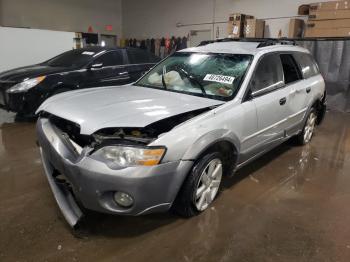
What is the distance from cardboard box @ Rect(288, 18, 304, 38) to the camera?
288 inches

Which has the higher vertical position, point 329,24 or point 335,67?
point 329,24

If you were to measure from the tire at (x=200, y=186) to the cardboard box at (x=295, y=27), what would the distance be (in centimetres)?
609

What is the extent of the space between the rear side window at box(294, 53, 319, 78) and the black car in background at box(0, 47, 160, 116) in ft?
10.4

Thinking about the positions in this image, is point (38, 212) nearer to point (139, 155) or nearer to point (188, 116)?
point (139, 155)

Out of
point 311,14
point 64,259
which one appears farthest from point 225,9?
point 64,259

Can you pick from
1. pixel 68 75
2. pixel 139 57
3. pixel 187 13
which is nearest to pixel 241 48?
pixel 68 75

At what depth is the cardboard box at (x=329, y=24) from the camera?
6281 millimetres

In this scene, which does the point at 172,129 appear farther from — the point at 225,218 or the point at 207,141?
the point at 225,218

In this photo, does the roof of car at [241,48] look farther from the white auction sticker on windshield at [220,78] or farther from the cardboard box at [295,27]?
the cardboard box at [295,27]

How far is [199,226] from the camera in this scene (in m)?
2.30

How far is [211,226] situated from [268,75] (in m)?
1.65

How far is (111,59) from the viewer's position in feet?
18.4

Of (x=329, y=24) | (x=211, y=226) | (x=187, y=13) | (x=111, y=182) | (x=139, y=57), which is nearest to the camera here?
(x=111, y=182)

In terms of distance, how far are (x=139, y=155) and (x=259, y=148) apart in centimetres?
152
